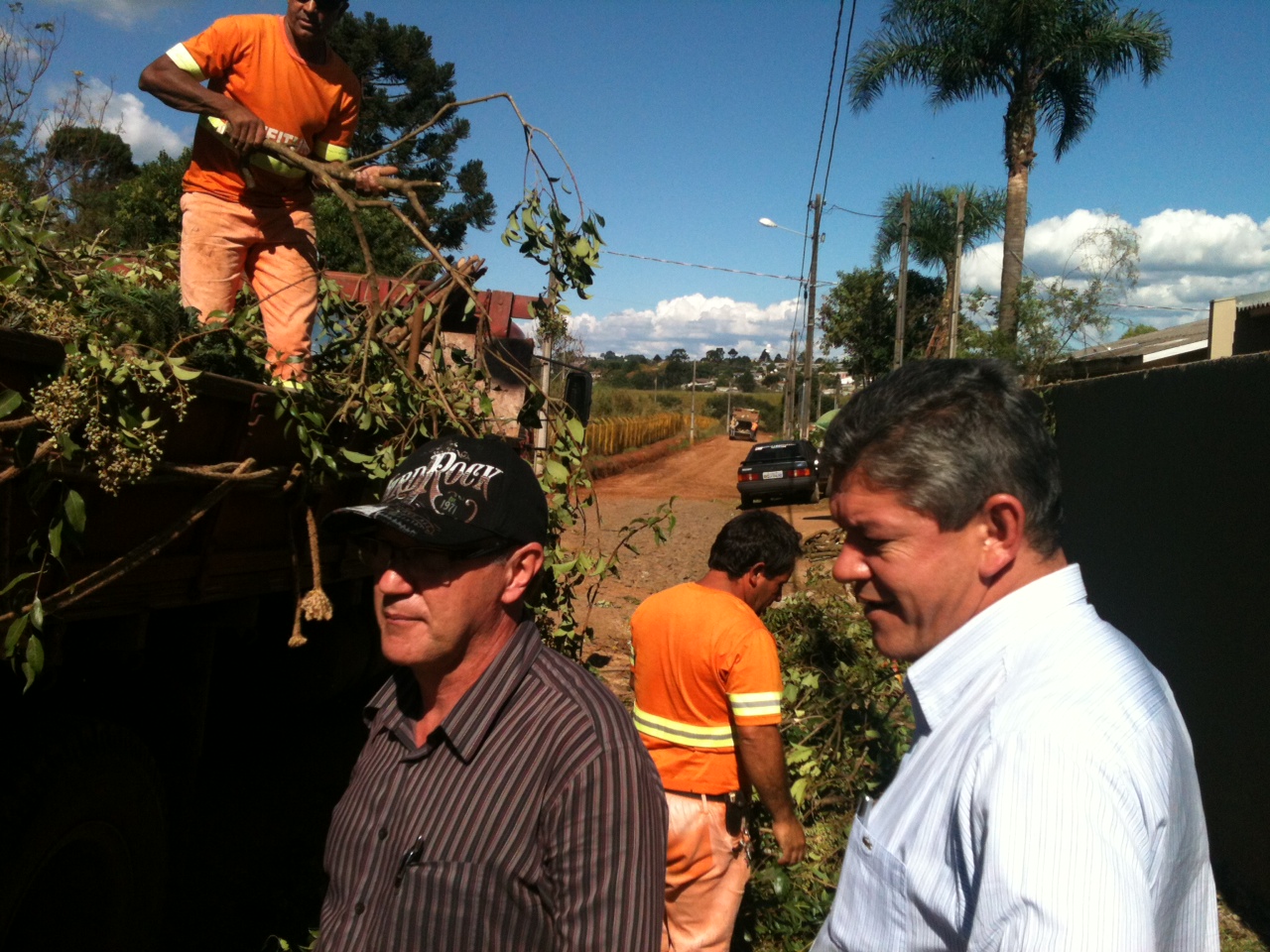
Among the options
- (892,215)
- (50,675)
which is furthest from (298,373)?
(892,215)

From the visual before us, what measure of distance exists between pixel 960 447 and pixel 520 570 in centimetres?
95

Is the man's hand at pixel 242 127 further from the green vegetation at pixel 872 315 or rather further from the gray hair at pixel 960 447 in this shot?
the green vegetation at pixel 872 315

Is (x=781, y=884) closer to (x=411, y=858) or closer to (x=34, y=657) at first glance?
(x=411, y=858)

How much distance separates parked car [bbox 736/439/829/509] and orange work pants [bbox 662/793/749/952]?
73.4ft

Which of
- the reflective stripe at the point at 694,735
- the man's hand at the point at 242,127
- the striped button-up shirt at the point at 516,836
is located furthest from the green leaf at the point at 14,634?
the reflective stripe at the point at 694,735

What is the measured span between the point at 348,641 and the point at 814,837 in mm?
2520

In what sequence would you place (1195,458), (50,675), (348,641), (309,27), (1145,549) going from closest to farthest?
(50,675) < (309,27) < (348,641) < (1195,458) < (1145,549)

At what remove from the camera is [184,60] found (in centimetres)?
351

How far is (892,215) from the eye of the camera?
32.3m

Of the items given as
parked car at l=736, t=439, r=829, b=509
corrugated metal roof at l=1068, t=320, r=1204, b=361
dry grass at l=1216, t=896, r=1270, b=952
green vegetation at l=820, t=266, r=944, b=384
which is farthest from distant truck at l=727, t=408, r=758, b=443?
dry grass at l=1216, t=896, r=1270, b=952

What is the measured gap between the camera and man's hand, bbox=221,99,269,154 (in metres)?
3.40

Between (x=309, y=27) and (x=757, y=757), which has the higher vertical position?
(x=309, y=27)

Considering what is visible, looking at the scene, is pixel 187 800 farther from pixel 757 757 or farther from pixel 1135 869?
pixel 1135 869

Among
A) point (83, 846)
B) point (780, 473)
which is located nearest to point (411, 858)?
point (83, 846)
